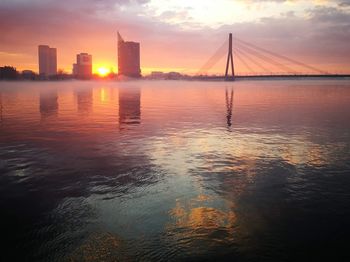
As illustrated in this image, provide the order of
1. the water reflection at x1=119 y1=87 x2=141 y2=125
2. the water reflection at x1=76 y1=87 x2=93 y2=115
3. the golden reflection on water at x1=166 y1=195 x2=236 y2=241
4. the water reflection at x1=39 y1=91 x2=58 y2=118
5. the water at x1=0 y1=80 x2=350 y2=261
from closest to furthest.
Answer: the water at x1=0 y1=80 x2=350 y2=261
the golden reflection on water at x1=166 y1=195 x2=236 y2=241
the water reflection at x1=119 y1=87 x2=141 y2=125
the water reflection at x1=39 y1=91 x2=58 y2=118
the water reflection at x1=76 y1=87 x2=93 y2=115

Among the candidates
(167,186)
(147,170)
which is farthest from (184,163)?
(167,186)

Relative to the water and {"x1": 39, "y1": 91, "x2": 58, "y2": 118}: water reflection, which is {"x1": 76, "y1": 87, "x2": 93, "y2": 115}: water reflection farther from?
the water

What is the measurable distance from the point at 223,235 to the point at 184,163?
750cm

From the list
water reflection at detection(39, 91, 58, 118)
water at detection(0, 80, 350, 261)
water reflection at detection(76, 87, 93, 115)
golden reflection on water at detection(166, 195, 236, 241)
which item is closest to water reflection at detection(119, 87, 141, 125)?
water reflection at detection(76, 87, 93, 115)

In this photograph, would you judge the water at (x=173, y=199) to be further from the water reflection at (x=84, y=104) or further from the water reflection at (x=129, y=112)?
the water reflection at (x=84, y=104)

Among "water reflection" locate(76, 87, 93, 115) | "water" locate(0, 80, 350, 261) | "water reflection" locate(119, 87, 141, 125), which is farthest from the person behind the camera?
"water reflection" locate(76, 87, 93, 115)

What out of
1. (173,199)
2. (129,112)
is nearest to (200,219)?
(173,199)

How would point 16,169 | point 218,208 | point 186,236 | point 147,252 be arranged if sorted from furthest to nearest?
1. point 16,169
2. point 218,208
3. point 186,236
4. point 147,252

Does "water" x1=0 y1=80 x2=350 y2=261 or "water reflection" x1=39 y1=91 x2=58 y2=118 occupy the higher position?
"water reflection" x1=39 y1=91 x2=58 y2=118

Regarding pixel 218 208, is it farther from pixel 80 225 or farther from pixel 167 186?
pixel 80 225

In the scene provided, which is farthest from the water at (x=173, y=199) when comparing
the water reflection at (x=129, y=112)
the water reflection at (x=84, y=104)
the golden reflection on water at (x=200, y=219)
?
the water reflection at (x=84, y=104)

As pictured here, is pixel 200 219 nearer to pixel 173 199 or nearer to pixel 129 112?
pixel 173 199

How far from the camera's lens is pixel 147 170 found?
15531 mm

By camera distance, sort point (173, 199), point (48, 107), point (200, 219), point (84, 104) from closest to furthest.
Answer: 1. point (200, 219)
2. point (173, 199)
3. point (48, 107)
4. point (84, 104)
